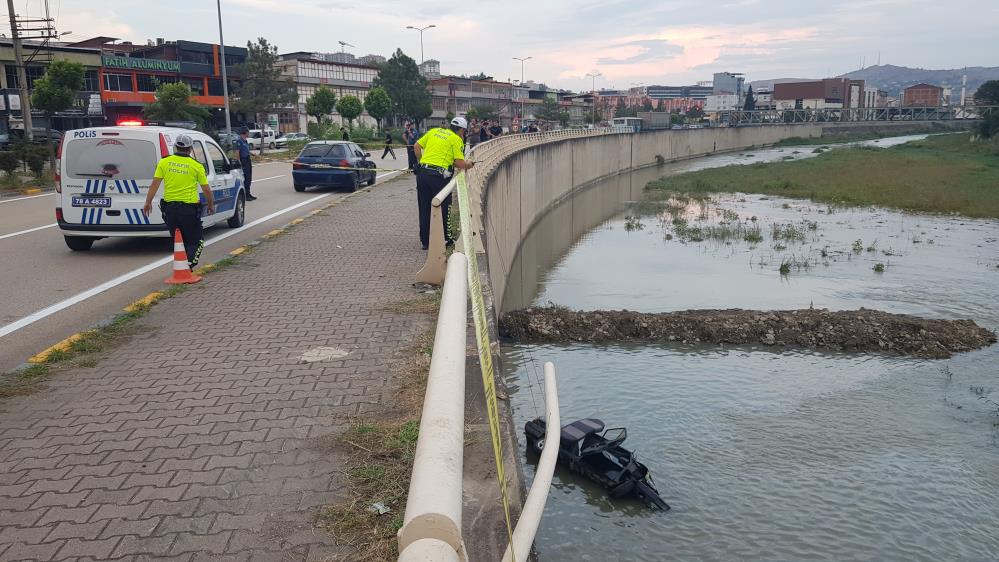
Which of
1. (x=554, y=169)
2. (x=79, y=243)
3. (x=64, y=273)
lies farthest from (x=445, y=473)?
(x=554, y=169)

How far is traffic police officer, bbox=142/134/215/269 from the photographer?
9.35 meters

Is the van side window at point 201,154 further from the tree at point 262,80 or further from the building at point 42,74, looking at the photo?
A: the tree at point 262,80

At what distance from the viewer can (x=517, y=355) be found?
37.1ft

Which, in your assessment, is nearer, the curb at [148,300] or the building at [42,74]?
the curb at [148,300]

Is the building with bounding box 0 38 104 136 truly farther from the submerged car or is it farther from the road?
the submerged car

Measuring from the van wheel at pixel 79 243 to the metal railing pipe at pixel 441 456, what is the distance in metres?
11.1

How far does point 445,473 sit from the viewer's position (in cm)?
165

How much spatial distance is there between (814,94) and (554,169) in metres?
131

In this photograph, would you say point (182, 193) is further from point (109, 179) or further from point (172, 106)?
point (172, 106)

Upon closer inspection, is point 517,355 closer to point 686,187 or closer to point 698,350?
point 698,350

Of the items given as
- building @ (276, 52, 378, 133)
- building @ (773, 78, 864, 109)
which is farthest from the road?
building @ (773, 78, 864, 109)

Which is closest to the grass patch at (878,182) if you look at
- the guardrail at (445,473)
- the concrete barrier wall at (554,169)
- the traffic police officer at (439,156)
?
the concrete barrier wall at (554,169)

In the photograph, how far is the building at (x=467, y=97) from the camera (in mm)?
113750

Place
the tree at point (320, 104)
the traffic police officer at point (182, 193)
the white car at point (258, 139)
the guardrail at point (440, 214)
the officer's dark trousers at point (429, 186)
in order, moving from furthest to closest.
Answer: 1. the tree at point (320, 104)
2. the white car at point (258, 139)
3. the officer's dark trousers at point (429, 186)
4. the traffic police officer at point (182, 193)
5. the guardrail at point (440, 214)
